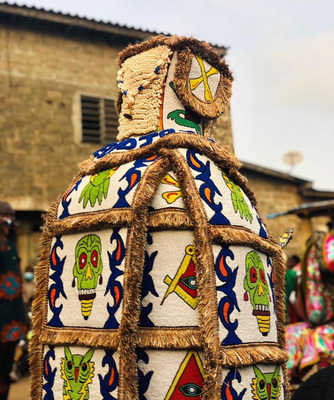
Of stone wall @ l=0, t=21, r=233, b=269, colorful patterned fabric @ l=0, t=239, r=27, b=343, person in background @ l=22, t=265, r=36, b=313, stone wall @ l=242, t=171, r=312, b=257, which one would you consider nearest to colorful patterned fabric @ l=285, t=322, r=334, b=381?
colorful patterned fabric @ l=0, t=239, r=27, b=343

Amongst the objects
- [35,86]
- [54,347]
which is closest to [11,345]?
[54,347]

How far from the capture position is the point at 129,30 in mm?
11008

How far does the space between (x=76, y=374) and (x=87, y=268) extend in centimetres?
38

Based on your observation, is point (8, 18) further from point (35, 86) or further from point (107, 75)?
point (107, 75)

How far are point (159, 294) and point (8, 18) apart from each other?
948 centimetres

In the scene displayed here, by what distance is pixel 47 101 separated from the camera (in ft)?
34.8

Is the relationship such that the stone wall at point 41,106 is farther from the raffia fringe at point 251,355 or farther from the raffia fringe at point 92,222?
the raffia fringe at point 251,355

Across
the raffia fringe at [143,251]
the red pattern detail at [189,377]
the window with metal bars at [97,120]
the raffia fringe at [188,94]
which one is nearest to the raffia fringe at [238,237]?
the raffia fringe at [143,251]

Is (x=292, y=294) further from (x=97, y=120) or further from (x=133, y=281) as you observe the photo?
(x=97, y=120)

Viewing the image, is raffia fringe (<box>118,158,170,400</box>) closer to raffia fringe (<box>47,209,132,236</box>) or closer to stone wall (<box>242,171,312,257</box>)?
raffia fringe (<box>47,209,132,236</box>)

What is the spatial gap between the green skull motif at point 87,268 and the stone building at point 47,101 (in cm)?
810

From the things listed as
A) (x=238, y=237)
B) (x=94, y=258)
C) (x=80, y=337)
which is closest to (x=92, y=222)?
(x=94, y=258)

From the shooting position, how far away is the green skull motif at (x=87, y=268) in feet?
6.47

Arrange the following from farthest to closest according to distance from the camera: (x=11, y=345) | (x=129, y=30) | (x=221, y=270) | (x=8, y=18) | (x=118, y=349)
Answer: (x=129, y=30) → (x=8, y=18) → (x=11, y=345) → (x=221, y=270) → (x=118, y=349)
